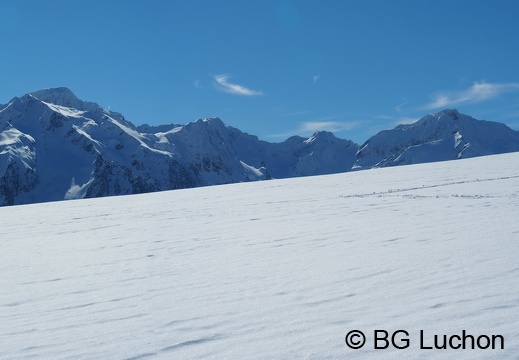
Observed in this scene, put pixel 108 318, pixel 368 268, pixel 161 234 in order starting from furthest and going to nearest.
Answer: pixel 161 234
pixel 368 268
pixel 108 318

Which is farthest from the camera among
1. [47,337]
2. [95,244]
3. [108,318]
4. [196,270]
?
[95,244]

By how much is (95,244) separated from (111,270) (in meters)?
3.42

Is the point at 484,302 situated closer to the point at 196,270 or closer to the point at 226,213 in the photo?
the point at 196,270

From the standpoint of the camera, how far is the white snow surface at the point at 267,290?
4254 millimetres

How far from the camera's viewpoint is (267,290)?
233 inches

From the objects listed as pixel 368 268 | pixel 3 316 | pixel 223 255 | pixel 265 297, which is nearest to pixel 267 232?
pixel 223 255

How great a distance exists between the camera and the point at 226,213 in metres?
16.7

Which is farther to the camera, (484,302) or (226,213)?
(226,213)

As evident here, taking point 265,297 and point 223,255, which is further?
point 223,255

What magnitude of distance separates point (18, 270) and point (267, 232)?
5209 millimetres

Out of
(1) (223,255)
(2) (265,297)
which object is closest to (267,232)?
(1) (223,255)

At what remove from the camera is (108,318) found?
5.24 m

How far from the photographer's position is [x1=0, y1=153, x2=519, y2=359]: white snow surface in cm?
425

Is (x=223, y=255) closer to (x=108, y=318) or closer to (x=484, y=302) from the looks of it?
(x=108, y=318)
